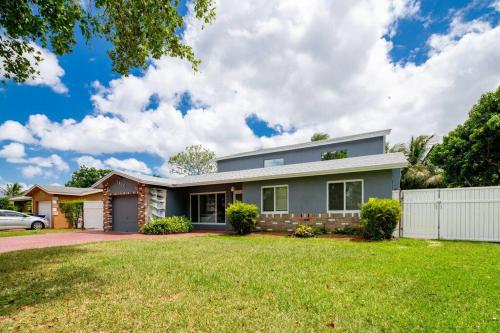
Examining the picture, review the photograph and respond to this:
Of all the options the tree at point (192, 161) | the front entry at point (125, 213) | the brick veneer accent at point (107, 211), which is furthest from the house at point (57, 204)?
the tree at point (192, 161)

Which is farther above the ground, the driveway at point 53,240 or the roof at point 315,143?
the roof at point 315,143

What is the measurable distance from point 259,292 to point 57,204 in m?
25.1

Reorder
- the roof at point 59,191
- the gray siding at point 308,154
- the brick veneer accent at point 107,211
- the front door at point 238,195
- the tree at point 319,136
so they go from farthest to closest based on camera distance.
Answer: the tree at point 319,136
the roof at point 59,191
the gray siding at point 308,154
the brick veneer accent at point 107,211
the front door at point 238,195

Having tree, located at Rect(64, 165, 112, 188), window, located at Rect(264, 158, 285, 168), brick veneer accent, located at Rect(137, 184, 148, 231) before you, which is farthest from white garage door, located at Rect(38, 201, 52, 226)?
tree, located at Rect(64, 165, 112, 188)

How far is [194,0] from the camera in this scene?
7.11 meters

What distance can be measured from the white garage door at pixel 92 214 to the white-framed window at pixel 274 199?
13577 millimetres

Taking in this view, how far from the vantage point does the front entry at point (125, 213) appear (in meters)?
17.1

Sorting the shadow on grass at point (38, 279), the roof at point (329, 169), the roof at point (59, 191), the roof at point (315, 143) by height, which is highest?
the roof at point (315, 143)

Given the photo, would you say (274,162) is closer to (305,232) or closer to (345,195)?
(345,195)

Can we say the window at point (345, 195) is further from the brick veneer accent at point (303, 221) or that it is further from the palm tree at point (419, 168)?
the palm tree at point (419, 168)

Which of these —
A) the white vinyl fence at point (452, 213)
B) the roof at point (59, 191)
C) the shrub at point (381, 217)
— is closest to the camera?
the white vinyl fence at point (452, 213)

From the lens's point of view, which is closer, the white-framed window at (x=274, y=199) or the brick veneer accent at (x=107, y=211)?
the white-framed window at (x=274, y=199)

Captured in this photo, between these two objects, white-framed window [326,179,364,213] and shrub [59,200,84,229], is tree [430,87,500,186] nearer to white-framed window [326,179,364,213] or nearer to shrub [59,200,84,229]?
white-framed window [326,179,364,213]

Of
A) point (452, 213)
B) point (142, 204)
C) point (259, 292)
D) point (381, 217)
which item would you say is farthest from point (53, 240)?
point (452, 213)
